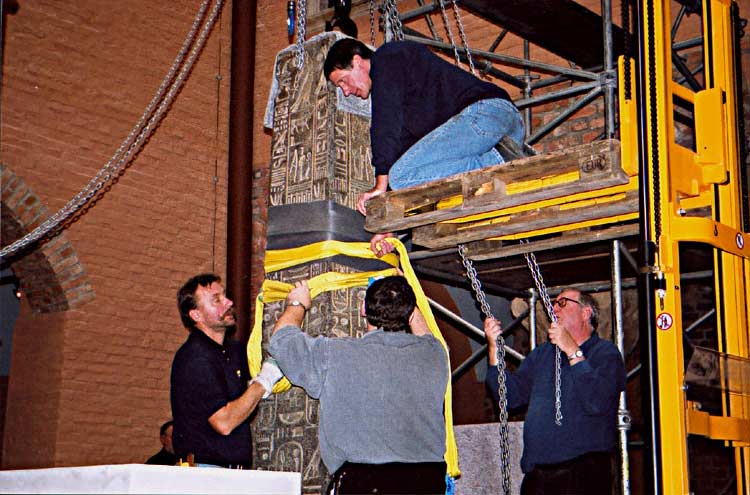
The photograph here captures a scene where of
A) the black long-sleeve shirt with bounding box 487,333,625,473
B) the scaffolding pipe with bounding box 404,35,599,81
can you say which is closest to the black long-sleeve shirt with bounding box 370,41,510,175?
the black long-sleeve shirt with bounding box 487,333,625,473

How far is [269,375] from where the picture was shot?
4.80 meters

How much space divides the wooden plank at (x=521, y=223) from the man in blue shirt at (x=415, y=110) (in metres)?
0.39

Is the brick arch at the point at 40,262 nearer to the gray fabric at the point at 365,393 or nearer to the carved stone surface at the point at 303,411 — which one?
the carved stone surface at the point at 303,411

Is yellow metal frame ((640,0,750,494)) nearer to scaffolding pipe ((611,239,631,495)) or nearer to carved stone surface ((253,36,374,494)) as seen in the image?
carved stone surface ((253,36,374,494))

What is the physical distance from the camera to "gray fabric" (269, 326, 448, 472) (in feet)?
14.6

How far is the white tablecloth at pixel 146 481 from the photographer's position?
293 cm

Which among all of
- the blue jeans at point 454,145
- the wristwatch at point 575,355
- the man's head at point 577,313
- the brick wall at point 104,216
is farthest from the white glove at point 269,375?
the brick wall at point 104,216

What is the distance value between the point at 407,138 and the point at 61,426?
19.8 ft

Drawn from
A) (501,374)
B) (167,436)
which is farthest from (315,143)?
(167,436)

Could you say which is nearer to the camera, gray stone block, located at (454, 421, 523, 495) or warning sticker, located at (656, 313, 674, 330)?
warning sticker, located at (656, 313, 674, 330)

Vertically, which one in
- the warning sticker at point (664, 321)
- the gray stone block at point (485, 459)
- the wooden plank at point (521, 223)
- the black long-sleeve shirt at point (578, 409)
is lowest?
the gray stone block at point (485, 459)

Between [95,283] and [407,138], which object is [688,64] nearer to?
[407,138]

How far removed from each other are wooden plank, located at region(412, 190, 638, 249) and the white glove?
4.37 ft

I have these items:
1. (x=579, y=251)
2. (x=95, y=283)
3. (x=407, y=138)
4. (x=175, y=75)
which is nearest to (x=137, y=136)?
(x=175, y=75)
